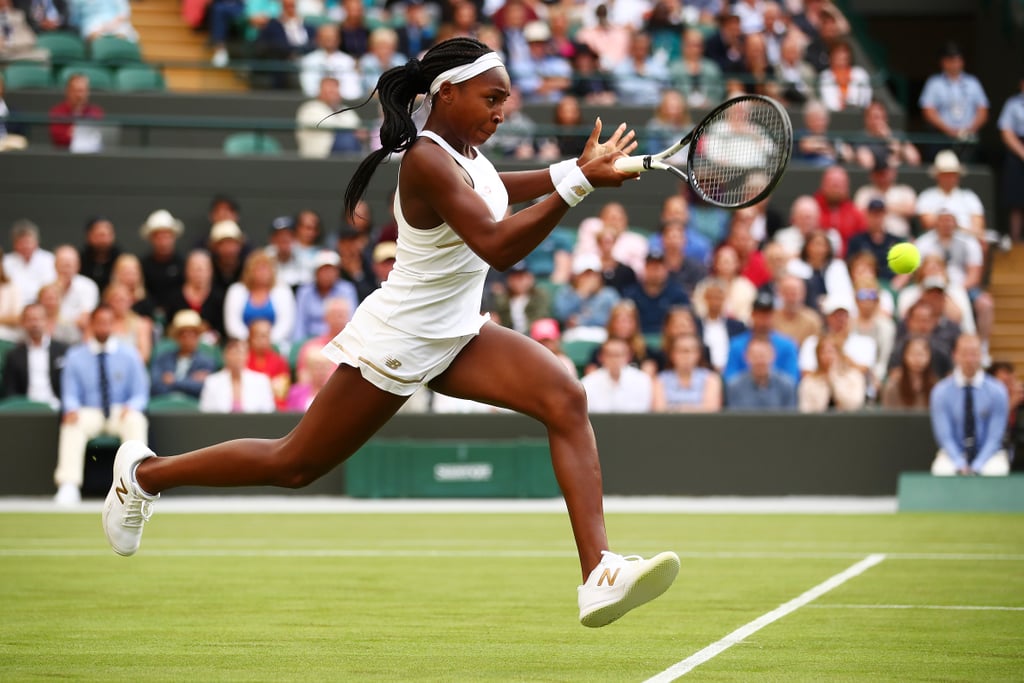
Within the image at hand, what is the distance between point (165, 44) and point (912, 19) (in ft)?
39.4

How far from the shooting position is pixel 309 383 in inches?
516

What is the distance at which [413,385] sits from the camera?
16.8ft

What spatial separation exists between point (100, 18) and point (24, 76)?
3.88 ft

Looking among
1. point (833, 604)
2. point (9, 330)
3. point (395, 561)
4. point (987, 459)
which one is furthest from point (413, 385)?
point (9, 330)

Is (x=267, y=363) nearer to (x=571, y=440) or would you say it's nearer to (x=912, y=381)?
(x=912, y=381)

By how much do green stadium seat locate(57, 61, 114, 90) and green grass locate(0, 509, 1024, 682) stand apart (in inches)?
279

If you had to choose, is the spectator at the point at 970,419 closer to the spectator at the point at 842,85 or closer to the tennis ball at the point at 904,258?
the tennis ball at the point at 904,258

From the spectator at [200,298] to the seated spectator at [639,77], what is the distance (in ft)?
18.1

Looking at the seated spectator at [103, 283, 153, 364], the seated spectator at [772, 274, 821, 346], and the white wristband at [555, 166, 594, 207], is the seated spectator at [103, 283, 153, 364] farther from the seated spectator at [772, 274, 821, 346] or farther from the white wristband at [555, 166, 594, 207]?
the white wristband at [555, 166, 594, 207]

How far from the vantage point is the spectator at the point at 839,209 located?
15.6 m

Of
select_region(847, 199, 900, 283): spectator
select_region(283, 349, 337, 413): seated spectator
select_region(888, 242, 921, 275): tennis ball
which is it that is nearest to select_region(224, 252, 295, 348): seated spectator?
select_region(283, 349, 337, 413): seated spectator

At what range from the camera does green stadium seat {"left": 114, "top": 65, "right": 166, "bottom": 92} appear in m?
16.8

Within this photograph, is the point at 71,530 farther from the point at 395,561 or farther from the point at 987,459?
the point at 987,459

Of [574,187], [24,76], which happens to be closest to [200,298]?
[24,76]
